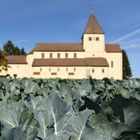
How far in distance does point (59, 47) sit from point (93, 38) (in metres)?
11.4

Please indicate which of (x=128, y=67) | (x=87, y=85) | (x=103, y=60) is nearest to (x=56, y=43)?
(x=103, y=60)

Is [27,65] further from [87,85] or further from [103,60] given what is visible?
[87,85]

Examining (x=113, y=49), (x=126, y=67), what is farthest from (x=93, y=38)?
(x=126, y=67)

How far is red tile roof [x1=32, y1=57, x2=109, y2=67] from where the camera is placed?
348 feet

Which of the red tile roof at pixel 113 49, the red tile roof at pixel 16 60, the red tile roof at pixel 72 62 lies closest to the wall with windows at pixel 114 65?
the red tile roof at pixel 113 49

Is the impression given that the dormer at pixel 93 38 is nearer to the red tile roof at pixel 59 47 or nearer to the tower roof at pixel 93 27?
the tower roof at pixel 93 27

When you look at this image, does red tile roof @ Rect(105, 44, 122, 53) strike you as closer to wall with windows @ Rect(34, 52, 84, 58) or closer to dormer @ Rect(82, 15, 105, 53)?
dormer @ Rect(82, 15, 105, 53)

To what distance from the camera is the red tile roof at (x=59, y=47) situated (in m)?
114

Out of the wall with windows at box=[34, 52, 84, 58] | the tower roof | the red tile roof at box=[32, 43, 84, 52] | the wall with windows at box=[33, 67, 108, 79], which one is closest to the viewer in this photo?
the wall with windows at box=[33, 67, 108, 79]

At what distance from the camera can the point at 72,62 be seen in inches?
4193

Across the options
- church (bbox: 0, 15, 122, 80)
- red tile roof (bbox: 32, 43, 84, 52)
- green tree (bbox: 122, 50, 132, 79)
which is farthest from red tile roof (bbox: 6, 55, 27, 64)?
green tree (bbox: 122, 50, 132, 79)

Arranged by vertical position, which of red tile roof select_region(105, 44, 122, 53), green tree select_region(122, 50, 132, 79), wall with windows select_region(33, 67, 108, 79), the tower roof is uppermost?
the tower roof

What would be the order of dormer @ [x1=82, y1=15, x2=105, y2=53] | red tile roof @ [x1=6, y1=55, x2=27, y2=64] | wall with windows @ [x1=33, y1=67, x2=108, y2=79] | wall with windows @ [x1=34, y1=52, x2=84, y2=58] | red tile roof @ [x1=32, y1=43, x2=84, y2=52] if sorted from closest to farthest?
wall with windows @ [x1=33, y1=67, x2=108, y2=79] < red tile roof @ [x1=6, y1=55, x2=27, y2=64] < wall with windows @ [x1=34, y1=52, x2=84, y2=58] < dormer @ [x1=82, y1=15, x2=105, y2=53] < red tile roof @ [x1=32, y1=43, x2=84, y2=52]

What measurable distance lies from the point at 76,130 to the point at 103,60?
108 metres
